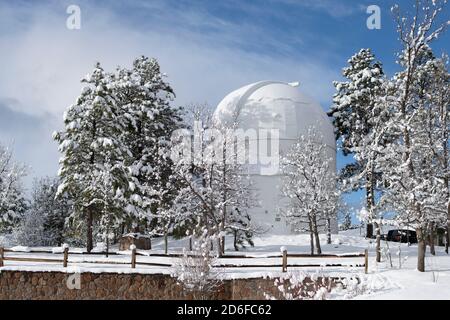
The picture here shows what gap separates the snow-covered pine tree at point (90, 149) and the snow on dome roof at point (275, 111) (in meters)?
9.21

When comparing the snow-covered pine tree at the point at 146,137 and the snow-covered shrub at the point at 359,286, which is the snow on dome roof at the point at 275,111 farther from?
the snow-covered shrub at the point at 359,286

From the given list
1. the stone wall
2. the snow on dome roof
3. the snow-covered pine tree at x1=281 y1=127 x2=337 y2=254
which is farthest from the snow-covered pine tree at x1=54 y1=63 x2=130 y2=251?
the snow-covered pine tree at x1=281 y1=127 x2=337 y2=254

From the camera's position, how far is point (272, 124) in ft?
122

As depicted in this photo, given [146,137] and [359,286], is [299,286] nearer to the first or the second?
[359,286]

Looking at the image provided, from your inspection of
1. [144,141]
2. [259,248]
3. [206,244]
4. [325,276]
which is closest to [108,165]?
[144,141]

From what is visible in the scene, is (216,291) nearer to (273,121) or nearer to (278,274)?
(278,274)

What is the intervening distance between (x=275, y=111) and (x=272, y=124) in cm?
110

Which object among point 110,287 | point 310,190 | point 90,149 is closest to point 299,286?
point 110,287

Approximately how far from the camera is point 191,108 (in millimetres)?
31656

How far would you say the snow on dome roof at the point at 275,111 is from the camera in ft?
122

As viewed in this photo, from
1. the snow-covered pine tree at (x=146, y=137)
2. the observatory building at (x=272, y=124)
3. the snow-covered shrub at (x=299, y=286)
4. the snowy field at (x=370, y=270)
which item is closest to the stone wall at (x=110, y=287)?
the snowy field at (x=370, y=270)
